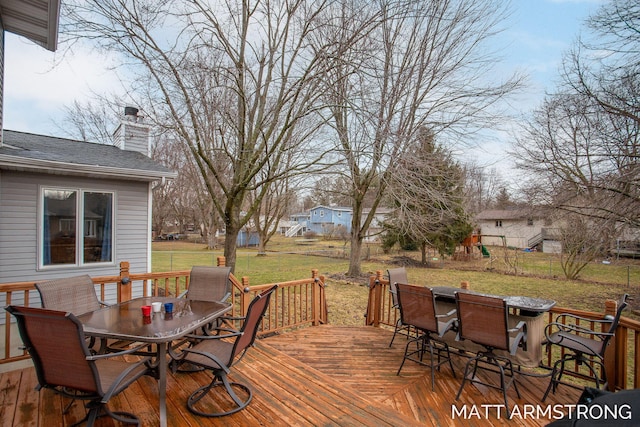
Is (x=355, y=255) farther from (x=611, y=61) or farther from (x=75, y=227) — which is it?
(x=611, y=61)

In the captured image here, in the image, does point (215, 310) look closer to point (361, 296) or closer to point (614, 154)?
point (361, 296)

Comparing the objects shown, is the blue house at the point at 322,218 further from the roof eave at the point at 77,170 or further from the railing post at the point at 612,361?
the railing post at the point at 612,361

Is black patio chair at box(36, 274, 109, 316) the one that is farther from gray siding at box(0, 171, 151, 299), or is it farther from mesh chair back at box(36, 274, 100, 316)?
gray siding at box(0, 171, 151, 299)

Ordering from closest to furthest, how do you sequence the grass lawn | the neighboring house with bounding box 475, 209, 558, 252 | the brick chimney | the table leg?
1. the table leg
2. the brick chimney
3. the grass lawn
4. the neighboring house with bounding box 475, 209, 558, 252

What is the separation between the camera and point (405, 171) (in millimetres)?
5629

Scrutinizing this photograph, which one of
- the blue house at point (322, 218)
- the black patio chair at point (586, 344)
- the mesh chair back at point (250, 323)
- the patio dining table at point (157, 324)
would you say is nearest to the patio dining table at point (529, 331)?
the black patio chair at point (586, 344)

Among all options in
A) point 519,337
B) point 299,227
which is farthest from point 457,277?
point 299,227

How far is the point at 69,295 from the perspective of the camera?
3.33 m

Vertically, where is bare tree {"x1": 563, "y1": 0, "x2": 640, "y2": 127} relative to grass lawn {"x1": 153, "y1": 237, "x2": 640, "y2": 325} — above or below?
above

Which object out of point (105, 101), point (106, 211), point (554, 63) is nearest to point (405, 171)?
point (554, 63)

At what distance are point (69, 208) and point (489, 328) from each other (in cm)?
738

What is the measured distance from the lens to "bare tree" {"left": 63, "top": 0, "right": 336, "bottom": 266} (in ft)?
18.6

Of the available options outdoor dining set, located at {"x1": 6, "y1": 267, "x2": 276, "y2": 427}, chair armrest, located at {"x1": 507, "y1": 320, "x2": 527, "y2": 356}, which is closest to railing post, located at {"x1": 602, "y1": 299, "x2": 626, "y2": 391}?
chair armrest, located at {"x1": 507, "y1": 320, "x2": 527, "y2": 356}

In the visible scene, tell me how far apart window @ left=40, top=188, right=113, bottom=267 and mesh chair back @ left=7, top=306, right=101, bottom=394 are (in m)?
4.84
